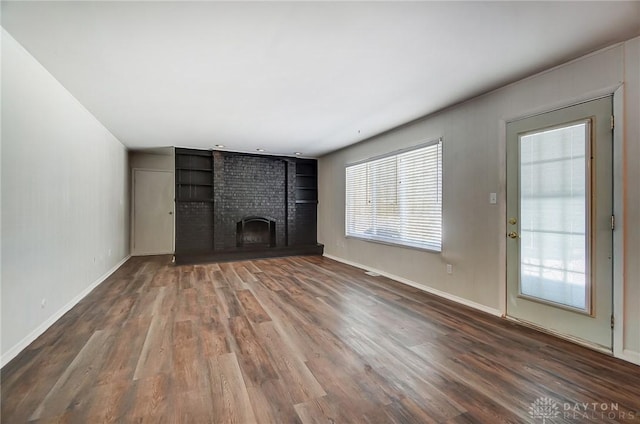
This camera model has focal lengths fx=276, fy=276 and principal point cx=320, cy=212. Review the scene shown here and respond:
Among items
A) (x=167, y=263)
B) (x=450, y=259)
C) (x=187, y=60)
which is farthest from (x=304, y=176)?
(x=187, y=60)

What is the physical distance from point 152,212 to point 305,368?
6243 millimetres

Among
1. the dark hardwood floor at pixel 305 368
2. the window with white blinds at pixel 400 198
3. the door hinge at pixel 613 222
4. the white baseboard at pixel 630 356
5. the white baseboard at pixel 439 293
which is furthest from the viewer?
the window with white blinds at pixel 400 198

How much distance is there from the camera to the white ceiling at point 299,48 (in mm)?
1762

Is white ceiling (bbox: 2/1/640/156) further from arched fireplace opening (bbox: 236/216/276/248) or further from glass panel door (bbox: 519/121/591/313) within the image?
arched fireplace opening (bbox: 236/216/276/248)

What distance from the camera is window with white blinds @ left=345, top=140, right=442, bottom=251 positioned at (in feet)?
12.4

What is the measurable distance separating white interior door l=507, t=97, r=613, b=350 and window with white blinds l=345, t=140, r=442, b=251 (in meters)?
1.00

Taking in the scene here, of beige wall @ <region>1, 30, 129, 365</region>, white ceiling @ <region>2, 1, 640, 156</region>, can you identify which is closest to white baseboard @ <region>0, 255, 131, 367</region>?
beige wall @ <region>1, 30, 129, 365</region>

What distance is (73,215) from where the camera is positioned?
10.5 feet

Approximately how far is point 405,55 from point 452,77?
0.70m

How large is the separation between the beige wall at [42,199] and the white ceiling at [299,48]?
0.25 meters

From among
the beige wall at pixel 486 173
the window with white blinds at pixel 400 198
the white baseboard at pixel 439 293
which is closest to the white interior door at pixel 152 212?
the window with white blinds at pixel 400 198

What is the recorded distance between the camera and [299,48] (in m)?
2.17

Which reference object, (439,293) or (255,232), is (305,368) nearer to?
(439,293)

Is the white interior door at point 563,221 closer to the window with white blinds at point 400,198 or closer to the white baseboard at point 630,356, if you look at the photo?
the white baseboard at point 630,356
